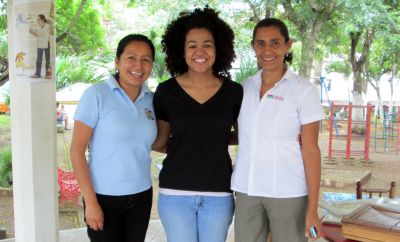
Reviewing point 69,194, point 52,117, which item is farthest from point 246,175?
point 69,194

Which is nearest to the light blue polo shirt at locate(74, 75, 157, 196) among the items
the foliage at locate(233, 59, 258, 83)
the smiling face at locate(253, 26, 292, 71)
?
the smiling face at locate(253, 26, 292, 71)

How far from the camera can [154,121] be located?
2.33 metres

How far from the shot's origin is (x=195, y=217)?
7.62 ft

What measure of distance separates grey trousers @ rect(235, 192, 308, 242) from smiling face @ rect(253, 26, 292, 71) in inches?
26.6

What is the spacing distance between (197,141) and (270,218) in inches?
21.3

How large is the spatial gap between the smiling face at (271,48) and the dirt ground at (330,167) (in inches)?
185

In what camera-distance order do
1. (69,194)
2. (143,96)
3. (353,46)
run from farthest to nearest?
1. (353,46)
2. (69,194)
3. (143,96)

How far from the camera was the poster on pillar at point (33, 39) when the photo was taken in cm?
270

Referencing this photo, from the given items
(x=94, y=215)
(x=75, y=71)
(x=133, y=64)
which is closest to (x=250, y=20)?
(x=75, y=71)

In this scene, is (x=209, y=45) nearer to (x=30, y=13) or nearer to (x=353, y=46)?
(x=30, y=13)

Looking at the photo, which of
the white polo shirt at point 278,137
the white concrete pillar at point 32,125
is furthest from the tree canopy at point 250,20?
the white polo shirt at point 278,137

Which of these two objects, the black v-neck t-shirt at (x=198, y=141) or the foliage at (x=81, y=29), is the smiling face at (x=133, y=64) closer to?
the black v-neck t-shirt at (x=198, y=141)

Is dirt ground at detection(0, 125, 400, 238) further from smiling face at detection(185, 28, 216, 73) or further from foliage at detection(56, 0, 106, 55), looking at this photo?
smiling face at detection(185, 28, 216, 73)

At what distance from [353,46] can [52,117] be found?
484 inches
